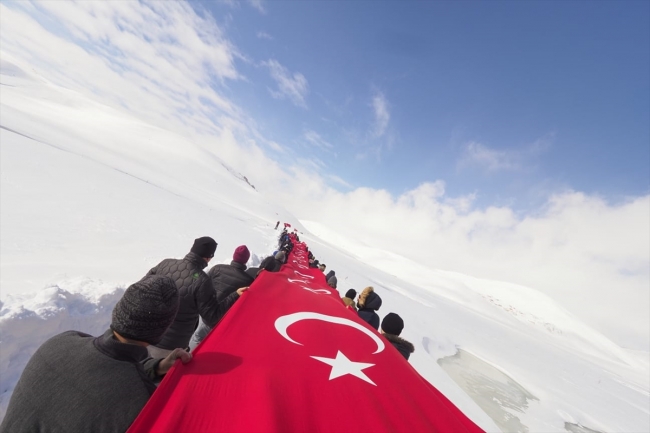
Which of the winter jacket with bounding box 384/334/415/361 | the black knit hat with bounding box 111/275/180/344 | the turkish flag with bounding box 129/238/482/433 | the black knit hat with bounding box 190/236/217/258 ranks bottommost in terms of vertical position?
the turkish flag with bounding box 129/238/482/433

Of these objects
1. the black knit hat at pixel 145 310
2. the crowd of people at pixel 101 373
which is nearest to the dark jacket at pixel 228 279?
the crowd of people at pixel 101 373

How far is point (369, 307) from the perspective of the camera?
5.47 m

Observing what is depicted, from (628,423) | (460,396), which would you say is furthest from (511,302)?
(460,396)

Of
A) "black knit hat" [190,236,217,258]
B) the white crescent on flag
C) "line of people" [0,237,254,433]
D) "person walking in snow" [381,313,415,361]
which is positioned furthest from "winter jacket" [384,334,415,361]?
"line of people" [0,237,254,433]

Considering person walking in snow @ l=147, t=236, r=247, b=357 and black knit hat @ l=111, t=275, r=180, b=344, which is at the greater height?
black knit hat @ l=111, t=275, r=180, b=344

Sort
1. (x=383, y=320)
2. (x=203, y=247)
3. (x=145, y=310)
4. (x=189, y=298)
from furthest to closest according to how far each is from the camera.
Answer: (x=383, y=320)
(x=203, y=247)
(x=189, y=298)
(x=145, y=310)

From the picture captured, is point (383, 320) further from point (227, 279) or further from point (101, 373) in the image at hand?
point (101, 373)

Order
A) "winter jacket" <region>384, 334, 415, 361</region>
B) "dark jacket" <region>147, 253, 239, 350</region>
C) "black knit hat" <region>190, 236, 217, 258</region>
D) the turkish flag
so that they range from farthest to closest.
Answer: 1. "winter jacket" <region>384, 334, 415, 361</region>
2. "black knit hat" <region>190, 236, 217, 258</region>
3. "dark jacket" <region>147, 253, 239, 350</region>
4. the turkish flag

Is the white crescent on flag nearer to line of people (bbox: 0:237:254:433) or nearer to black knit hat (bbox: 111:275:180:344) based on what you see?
line of people (bbox: 0:237:254:433)

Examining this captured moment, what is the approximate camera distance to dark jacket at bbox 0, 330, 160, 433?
4.00 feet

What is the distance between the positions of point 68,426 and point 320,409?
4.90ft

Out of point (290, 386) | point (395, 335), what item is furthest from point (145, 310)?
point (395, 335)

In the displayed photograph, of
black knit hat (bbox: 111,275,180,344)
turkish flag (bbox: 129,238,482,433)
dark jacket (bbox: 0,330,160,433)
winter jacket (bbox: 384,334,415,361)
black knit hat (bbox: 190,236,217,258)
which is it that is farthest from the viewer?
winter jacket (bbox: 384,334,415,361)

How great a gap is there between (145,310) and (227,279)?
290 centimetres
